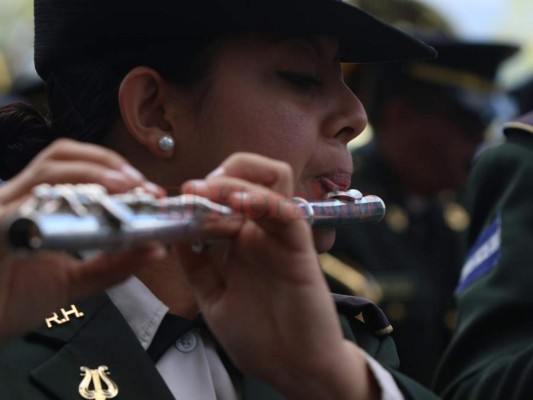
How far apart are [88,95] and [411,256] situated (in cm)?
458

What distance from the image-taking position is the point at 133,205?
241 cm

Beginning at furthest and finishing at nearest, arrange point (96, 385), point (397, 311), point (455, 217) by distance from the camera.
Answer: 1. point (455, 217)
2. point (397, 311)
3. point (96, 385)

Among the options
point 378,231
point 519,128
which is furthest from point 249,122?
point 378,231

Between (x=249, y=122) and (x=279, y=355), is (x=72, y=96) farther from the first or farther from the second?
(x=279, y=355)

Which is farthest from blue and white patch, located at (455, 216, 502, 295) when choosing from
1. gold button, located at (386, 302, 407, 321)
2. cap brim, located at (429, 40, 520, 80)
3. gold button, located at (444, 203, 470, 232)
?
cap brim, located at (429, 40, 520, 80)

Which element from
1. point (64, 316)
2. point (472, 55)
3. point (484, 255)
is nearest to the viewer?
point (64, 316)

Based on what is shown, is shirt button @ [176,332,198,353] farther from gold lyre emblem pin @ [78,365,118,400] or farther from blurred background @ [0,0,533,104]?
blurred background @ [0,0,533,104]

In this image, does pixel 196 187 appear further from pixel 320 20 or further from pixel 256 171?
pixel 320 20

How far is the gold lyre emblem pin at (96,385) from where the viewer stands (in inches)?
122

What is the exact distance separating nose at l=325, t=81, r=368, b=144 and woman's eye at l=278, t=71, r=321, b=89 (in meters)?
0.06

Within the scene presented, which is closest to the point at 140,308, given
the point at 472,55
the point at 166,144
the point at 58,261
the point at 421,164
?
the point at 166,144

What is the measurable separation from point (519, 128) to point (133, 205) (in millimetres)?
2358

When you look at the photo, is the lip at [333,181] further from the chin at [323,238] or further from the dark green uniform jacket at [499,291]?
the dark green uniform jacket at [499,291]

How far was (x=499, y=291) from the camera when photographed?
423 centimetres
